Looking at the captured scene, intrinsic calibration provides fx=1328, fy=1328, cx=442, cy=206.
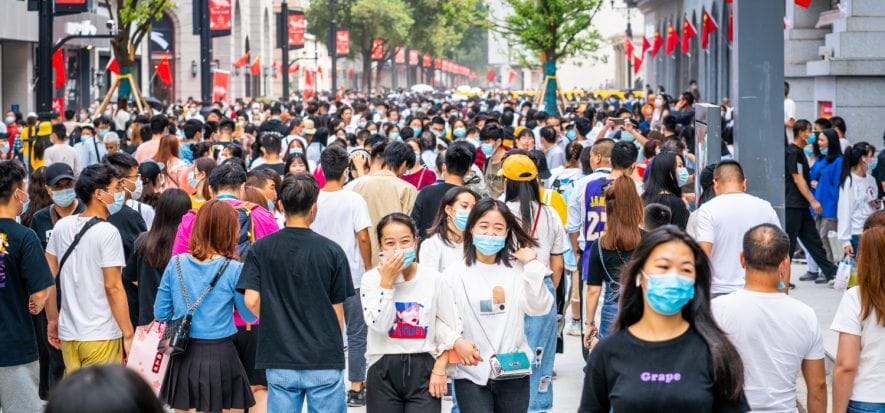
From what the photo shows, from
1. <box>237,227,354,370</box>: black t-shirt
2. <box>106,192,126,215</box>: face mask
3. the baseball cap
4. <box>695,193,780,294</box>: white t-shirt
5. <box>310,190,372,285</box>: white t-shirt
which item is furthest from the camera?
<box>310,190,372,285</box>: white t-shirt

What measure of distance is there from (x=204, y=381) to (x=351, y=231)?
2520 mm

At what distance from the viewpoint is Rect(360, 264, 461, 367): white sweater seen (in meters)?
6.22

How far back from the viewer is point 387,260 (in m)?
6.20

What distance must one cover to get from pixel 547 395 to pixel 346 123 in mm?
13361

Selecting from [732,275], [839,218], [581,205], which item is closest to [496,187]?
[581,205]

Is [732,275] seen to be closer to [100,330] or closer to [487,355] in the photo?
[487,355]

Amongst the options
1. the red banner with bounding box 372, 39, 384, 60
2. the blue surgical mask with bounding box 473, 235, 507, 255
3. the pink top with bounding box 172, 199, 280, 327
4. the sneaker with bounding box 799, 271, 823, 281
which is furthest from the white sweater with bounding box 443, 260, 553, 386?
the red banner with bounding box 372, 39, 384, 60

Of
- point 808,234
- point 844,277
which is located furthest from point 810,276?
point 844,277

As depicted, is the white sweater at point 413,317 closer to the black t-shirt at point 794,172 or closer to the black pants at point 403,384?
the black pants at point 403,384

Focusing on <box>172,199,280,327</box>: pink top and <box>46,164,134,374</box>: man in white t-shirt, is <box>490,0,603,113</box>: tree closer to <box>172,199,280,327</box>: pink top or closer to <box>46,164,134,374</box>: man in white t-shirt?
<box>172,199,280,327</box>: pink top

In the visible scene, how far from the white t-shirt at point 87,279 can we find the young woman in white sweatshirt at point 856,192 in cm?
825

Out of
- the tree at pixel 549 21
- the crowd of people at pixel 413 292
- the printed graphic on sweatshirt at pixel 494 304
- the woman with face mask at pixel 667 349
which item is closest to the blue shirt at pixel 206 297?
the crowd of people at pixel 413 292

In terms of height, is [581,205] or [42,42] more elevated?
[42,42]

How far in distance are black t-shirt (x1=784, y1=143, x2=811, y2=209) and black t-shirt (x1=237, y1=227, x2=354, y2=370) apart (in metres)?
7.83
